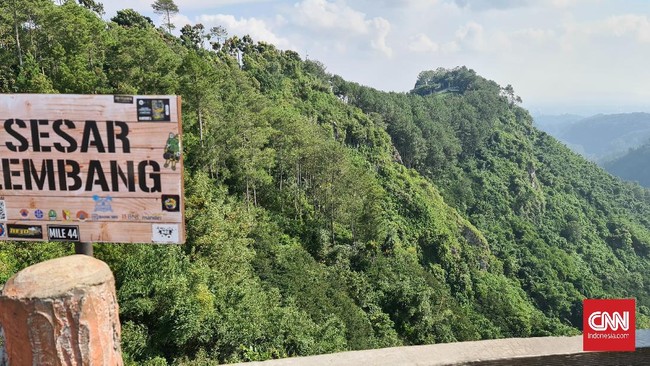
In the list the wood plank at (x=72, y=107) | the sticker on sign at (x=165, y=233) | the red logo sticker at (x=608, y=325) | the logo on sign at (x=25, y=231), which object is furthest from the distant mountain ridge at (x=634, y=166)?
the logo on sign at (x=25, y=231)

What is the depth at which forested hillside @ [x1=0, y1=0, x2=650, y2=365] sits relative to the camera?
1224 cm

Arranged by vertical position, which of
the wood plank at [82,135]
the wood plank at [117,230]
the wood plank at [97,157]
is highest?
the wood plank at [82,135]

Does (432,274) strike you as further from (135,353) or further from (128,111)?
(128,111)

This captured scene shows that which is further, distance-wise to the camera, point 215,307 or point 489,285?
point 489,285

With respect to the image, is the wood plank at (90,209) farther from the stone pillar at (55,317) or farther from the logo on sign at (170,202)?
the stone pillar at (55,317)

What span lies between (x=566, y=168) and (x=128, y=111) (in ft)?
285

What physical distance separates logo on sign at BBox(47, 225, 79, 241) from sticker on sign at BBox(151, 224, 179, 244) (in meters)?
0.52

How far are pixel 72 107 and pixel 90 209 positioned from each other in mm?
670

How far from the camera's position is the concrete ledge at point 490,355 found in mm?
2424

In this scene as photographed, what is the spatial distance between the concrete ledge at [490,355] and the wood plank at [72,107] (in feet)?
5.47

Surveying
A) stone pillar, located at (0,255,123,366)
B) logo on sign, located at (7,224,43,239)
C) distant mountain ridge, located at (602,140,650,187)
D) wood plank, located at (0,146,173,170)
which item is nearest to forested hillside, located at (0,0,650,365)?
logo on sign, located at (7,224,43,239)

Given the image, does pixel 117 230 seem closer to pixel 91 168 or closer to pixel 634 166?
pixel 91 168

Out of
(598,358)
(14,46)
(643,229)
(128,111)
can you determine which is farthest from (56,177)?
(643,229)

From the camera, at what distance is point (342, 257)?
96.5ft
